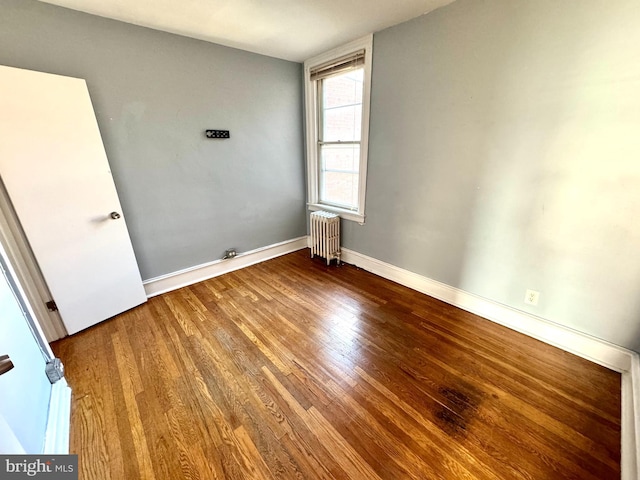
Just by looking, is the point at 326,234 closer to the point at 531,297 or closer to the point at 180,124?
the point at 180,124

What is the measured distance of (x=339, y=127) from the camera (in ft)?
9.77

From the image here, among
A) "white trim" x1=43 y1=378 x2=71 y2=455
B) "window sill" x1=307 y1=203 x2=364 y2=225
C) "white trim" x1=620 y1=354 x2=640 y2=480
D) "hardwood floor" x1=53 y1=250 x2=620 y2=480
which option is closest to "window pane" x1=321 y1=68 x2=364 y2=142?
"window sill" x1=307 y1=203 x2=364 y2=225

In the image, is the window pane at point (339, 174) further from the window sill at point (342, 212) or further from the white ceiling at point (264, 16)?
the white ceiling at point (264, 16)

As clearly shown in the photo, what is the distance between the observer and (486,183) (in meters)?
1.95

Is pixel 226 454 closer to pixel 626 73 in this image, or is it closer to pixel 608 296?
pixel 608 296

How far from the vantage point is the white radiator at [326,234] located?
305cm

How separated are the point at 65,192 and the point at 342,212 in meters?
2.47

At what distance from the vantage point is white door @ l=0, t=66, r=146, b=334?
1.64 m

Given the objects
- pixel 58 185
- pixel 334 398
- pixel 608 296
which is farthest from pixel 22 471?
pixel 608 296

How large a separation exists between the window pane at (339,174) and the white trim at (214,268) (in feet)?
2.77

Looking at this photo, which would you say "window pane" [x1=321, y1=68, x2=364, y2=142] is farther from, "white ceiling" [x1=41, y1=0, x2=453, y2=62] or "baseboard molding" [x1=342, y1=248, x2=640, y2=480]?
"baseboard molding" [x1=342, y1=248, x2=640, y2=480]

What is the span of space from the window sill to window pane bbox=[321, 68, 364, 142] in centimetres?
81

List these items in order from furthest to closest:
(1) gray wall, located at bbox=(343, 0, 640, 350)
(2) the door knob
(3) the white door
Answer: (3) the white door < (1) gray wall, located at bbox=(343, 0, 640, 350) < (2) the door knob

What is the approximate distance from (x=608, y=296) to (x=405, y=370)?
136 cm
